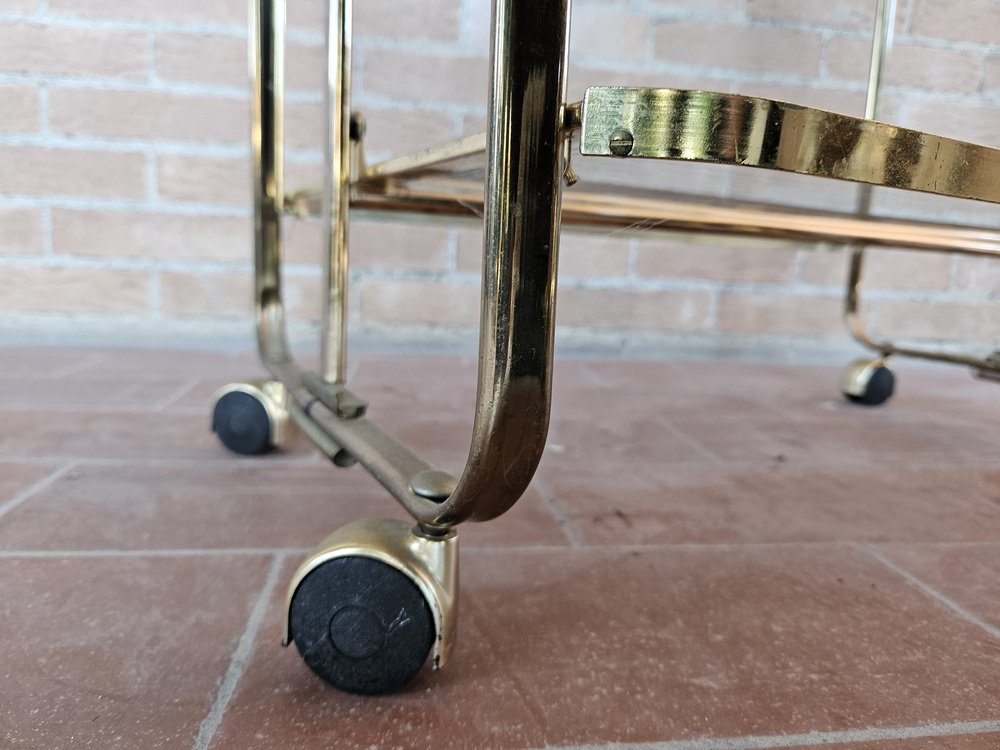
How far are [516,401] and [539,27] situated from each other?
0.63ft

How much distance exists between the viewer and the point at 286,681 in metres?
0.48

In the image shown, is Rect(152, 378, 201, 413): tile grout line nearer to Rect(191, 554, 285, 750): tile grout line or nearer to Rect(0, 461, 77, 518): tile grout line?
Rect(0, 461, 77, 518): tile grout line

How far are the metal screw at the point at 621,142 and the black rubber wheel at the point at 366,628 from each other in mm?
282

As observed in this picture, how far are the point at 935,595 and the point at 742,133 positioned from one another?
50cm

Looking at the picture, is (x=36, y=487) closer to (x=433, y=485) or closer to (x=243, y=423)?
(x=243, y=423)

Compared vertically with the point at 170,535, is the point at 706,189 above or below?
above

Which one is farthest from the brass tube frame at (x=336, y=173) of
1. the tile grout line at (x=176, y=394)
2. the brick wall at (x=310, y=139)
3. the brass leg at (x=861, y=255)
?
the brick wall at (x=310, y=139)

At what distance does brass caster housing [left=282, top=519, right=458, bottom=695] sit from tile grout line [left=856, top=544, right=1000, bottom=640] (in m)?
0.43

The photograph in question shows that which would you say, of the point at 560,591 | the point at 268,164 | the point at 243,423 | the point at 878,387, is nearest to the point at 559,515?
the point at 560,591

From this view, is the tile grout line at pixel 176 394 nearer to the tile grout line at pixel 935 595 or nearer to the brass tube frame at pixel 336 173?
the brass tube frame at pixel 336 173

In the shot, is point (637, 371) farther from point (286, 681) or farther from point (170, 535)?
point (286, 681)

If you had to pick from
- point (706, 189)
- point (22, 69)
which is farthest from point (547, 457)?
point (22, 69)

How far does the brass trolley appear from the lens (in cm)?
34

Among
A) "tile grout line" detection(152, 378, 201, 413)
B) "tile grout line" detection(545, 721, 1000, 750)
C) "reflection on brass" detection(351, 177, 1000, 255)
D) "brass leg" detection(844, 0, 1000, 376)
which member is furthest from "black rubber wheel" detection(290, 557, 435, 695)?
"tile grout line" detection(152, 378, 201, 413)
